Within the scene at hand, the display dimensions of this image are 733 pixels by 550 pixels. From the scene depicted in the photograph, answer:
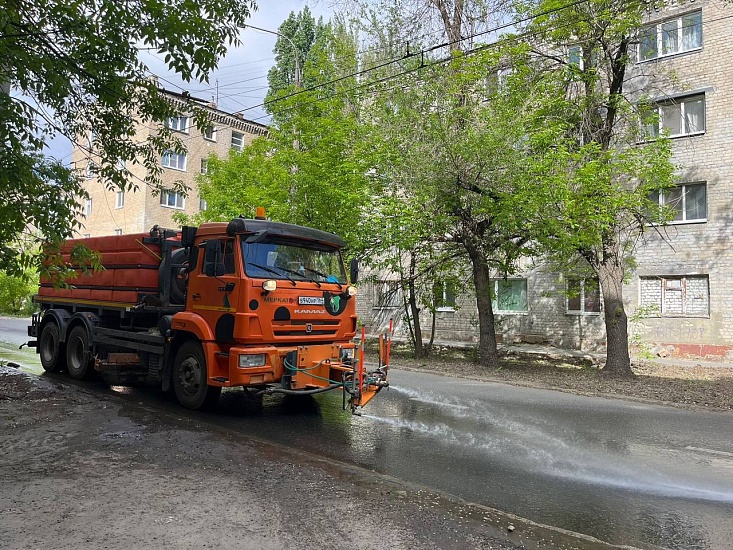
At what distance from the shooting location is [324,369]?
801cm

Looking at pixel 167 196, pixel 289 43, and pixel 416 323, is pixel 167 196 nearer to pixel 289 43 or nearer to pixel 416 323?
pixel 289 43

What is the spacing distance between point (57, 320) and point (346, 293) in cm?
622

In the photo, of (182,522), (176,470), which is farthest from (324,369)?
(182,522)

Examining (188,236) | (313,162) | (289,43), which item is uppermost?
(289,43)

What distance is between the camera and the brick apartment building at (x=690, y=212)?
17922 millimetres

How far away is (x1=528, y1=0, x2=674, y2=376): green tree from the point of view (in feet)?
39.3

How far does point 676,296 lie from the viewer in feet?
61.5

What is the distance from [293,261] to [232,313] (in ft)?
3.96

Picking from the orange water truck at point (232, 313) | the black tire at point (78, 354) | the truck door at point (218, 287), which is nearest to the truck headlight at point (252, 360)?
the orange water truck at point (232, 313)

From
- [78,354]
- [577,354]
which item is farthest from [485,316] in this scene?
[78,354]

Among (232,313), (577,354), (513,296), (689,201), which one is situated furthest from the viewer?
(513,296)

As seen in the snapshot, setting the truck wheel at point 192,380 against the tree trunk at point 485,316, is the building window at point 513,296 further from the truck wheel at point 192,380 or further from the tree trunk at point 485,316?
the truck wheel at point 192,380

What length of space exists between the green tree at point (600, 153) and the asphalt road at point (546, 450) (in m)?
3.66

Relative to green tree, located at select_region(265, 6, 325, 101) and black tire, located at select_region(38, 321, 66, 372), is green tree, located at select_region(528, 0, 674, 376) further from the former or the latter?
green tree, located at select_region(265, 6, 325, 101)
